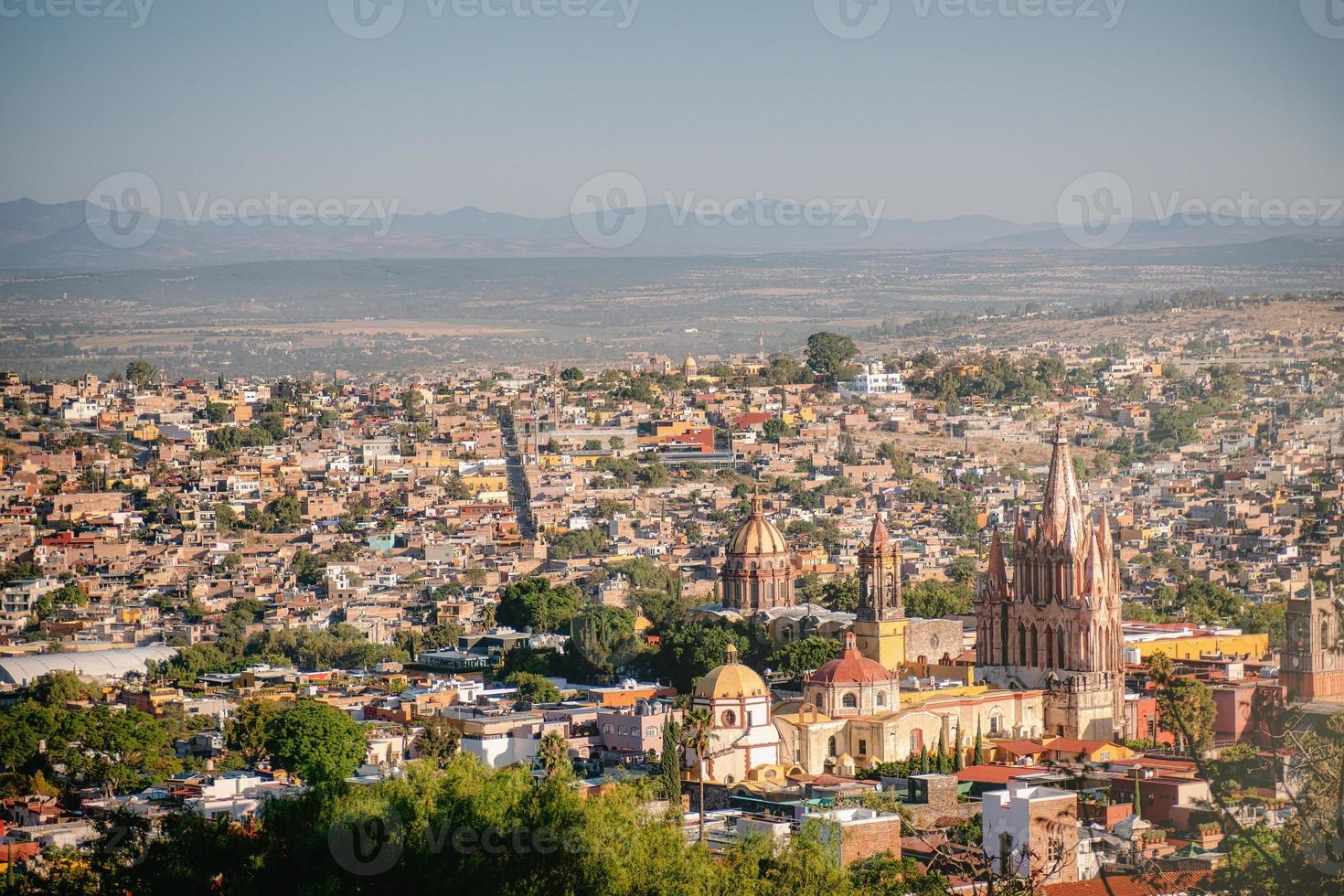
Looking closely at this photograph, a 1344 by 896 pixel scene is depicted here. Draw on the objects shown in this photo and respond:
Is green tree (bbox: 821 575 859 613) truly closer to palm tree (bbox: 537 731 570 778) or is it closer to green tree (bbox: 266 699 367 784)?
palm tree (bbox: 537 731 570 778)

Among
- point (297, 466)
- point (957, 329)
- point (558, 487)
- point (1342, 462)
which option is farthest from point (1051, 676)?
point (957, 329)

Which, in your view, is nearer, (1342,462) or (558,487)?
(1342,462)

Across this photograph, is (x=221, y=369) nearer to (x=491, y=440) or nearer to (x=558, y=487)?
(x=491, y=440)

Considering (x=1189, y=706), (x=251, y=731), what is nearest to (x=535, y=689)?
(x=251, y=731)

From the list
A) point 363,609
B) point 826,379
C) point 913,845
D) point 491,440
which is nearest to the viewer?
point 913,845

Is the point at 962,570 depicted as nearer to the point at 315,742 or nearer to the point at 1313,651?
the point at 1313,651

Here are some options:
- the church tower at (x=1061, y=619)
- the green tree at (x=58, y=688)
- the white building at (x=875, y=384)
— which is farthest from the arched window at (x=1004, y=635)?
the white building at (x=875, y=384)

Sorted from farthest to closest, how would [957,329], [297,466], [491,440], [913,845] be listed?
1. [957,329]
2. [491,440]
3. [297,466]
4. [913,845]
